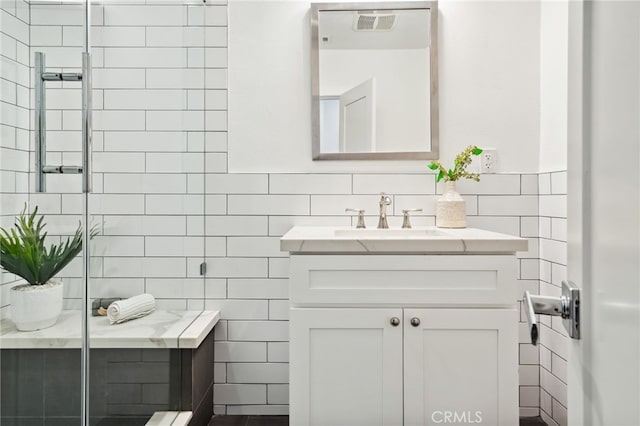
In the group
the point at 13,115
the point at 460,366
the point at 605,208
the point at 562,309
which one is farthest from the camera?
the point at 460,366

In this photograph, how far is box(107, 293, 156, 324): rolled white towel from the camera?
4.32ft

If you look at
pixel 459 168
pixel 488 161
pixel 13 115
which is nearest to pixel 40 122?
pixel 13 115

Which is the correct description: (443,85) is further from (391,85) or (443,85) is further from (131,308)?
(131,308)

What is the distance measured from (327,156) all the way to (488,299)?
0.92 m

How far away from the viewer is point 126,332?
1354mm

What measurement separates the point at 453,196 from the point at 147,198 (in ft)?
3.94

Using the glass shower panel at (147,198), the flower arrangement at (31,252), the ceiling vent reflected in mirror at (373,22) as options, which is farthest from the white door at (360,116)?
the flower arrangement at (31,252)

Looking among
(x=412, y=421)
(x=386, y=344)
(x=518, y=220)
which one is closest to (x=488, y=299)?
(x=386, y=344)

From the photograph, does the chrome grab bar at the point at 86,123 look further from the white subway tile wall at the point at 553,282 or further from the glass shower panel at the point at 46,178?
the white subway tile wall at the point at 553,282

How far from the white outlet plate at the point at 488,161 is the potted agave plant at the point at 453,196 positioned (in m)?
0.08

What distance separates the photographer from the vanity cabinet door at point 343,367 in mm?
Answer: 1549

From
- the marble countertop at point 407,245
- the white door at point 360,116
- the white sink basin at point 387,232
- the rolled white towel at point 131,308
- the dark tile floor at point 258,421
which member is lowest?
the dark tile floor at point 258,421

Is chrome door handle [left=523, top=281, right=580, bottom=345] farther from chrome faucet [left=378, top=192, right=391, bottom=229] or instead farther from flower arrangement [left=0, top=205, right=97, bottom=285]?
chrome faucet [left=378, top=192, right=391, bottom=229]

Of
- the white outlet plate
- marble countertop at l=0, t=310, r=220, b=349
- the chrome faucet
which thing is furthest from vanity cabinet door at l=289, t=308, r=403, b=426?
the white outlet plate
